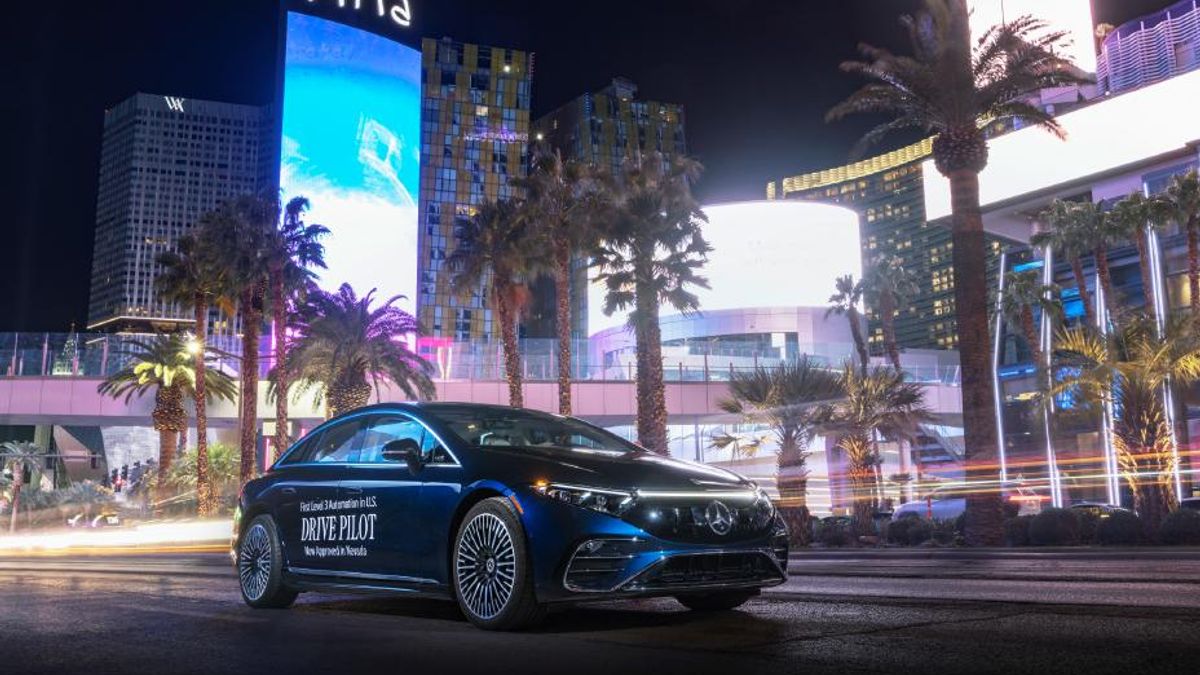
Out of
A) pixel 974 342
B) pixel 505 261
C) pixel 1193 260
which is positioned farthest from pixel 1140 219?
pixel 505 261

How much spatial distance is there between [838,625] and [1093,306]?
52800mm

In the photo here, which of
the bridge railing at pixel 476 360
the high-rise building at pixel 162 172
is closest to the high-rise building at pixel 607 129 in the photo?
the high-rise building at pixel 162 172

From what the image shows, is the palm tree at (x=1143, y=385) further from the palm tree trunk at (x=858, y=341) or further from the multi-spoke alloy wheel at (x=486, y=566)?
the palm tree trunk at (x=858, y=341)

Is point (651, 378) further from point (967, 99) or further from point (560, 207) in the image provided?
point (967, 99)

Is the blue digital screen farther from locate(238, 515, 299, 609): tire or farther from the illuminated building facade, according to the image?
locate(238, 515, 299, 609): tire

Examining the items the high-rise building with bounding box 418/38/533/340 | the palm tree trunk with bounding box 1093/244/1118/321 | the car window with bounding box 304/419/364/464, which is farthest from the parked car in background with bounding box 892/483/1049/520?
the high-rise building with bounding box 418/38/533/340

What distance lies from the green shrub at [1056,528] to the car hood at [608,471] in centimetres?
1717

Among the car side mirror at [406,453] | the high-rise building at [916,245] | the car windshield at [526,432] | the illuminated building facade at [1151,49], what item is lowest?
the car side mirror at [406,453]

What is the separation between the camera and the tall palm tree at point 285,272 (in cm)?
4541

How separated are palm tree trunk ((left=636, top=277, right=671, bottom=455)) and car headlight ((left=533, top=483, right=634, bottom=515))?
1081 inches

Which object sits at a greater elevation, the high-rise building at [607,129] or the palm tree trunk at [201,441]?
the high-rise building at [607,129]

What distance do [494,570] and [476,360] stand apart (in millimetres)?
45899

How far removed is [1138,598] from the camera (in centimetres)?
666

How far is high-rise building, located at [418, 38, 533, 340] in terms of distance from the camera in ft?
439
